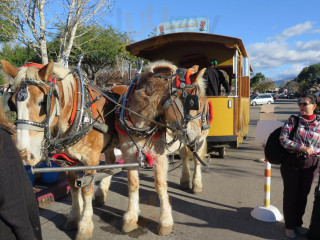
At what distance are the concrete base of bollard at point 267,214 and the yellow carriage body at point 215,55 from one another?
2163 mm

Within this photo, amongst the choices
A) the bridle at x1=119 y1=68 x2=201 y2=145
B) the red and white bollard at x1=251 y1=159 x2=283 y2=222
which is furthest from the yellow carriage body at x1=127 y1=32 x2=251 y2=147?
Result: the bridle at x1=119 y1=68 x2=201 y2=145

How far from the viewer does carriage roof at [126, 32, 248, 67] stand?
4.83 m

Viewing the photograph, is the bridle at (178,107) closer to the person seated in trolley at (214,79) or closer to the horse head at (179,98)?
the horse head at (179,98)

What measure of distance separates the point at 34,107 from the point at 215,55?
200 inches

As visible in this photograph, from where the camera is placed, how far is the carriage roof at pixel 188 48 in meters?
4.83

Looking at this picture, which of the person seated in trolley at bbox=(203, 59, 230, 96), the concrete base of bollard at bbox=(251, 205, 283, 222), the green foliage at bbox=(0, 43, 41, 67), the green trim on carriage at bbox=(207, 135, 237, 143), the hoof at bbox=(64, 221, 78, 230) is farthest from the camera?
the green foliage at bbox=(0, 43, 41, 67)

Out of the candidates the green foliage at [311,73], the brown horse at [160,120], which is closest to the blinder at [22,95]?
the brown horse at [160,120]

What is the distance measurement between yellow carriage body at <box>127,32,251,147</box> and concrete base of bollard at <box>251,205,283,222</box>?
2163mm

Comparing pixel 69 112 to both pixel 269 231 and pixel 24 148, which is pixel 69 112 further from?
pixel 269 231

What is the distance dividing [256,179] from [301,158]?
235cm

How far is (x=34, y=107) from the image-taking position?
2.15 meters

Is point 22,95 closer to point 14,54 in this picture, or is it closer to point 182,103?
point 182,103

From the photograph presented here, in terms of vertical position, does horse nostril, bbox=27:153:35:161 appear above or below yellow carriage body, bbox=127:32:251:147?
below

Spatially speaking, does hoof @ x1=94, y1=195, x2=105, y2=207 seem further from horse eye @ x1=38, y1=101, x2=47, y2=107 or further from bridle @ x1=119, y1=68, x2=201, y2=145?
horse eye @ x1=38, y1=101, x2=47, y2=107
